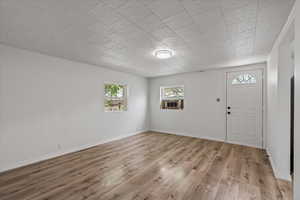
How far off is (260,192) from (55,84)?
14.9ft

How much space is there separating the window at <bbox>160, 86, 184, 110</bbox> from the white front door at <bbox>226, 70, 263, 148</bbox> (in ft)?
5.57

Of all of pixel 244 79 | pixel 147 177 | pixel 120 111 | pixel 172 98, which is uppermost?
pixel 244 79

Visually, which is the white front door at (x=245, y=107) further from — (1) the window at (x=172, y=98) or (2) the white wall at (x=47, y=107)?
(2) the white wall at (x=47, y=107)

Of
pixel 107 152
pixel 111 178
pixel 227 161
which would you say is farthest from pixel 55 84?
pixel 227 161

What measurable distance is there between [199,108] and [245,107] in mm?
1391

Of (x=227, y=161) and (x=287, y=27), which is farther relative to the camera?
(x=227, y=161)

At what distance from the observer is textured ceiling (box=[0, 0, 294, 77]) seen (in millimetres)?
1514

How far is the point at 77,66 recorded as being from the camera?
3.66 m

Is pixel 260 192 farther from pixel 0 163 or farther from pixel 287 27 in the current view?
pixel 0 163

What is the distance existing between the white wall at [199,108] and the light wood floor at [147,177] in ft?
4.00

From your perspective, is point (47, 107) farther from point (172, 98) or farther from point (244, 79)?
point (244, 79)

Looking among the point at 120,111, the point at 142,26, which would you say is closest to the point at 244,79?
the point at 142,26

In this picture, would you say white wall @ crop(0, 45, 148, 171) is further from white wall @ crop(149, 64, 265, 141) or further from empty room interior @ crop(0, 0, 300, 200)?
white wall @ crop(149, 64, 265, 141)

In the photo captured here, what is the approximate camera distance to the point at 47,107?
10.2ft
